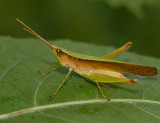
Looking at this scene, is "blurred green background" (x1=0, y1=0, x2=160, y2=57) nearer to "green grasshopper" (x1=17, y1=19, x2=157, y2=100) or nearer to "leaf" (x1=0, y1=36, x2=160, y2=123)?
"leaf" (x1=0, y1=36, x2=160, y2=123)

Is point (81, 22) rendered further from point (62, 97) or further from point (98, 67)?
point (62, 97)

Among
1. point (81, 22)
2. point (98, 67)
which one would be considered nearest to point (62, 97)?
point (98, 67)

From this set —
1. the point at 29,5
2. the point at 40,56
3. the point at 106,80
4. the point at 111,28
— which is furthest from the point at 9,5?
the point at 106,80

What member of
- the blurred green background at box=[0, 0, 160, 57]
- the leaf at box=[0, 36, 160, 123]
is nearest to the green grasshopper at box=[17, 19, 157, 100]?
the leaf at box=[0, 36, 160, 123]

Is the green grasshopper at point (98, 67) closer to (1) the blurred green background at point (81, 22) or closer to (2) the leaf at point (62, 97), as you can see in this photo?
(2) the leaf at point (62, 97)

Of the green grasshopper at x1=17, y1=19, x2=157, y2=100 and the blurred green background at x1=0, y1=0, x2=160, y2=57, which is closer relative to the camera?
the green grasshopper at x1=17, y1=19, x2=157, y2=100

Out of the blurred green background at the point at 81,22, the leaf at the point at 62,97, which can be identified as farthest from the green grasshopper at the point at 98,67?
the blurred green background at the point at 81,22

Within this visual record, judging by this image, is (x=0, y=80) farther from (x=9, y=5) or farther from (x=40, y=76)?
(x=9, y=5)
